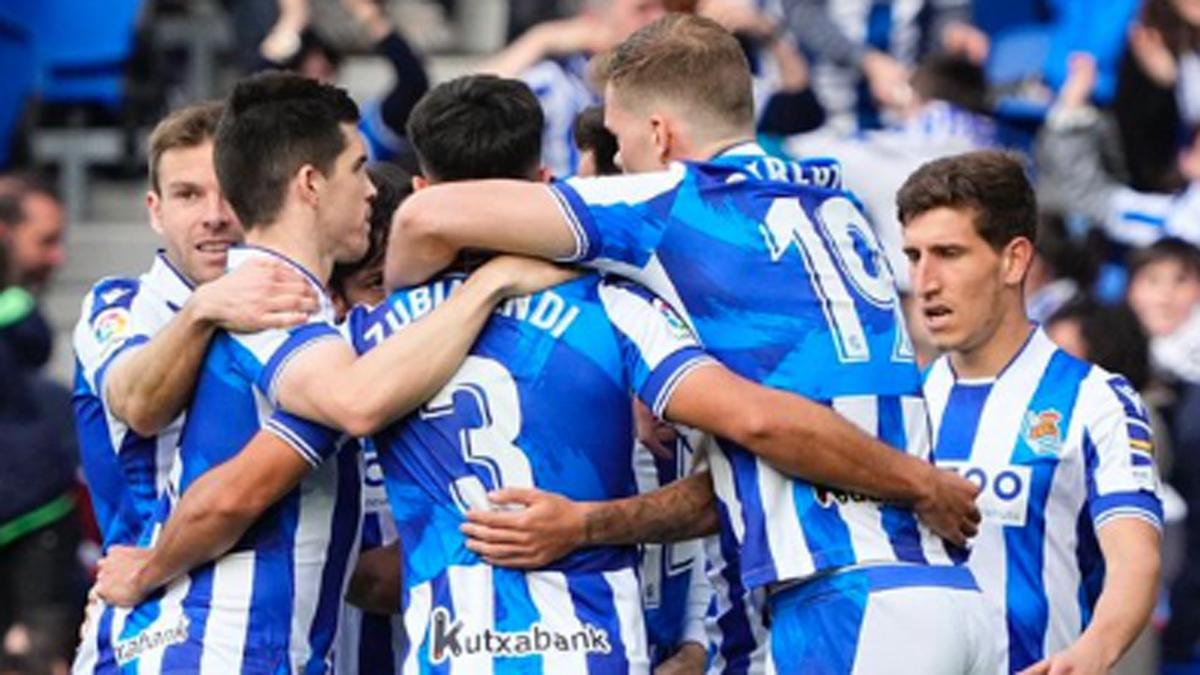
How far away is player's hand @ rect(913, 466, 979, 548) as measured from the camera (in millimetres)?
6309

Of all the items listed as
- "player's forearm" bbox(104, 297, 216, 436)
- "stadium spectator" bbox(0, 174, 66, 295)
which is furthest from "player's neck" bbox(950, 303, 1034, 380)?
"stadium spectator" bbox(0, 174, 66, 295)

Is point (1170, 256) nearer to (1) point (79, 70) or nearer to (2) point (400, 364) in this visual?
(1) point (79, 70)

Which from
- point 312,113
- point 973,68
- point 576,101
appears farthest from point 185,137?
point 973,68

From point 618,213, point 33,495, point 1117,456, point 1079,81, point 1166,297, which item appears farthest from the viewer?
point 1079,81

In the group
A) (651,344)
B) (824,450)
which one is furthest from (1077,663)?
(651,344)

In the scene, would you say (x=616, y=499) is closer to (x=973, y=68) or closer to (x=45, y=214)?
(x=45, y=214)

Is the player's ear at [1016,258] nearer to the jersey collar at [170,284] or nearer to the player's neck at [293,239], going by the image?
the player's neck at [293,239]

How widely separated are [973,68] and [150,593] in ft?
24.6

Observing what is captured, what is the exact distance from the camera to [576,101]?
40.8 ft

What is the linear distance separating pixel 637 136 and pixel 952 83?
6834 millimetres

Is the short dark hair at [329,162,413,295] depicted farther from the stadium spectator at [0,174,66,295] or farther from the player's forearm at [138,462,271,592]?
the stadium spectator at [0,174,66,295]

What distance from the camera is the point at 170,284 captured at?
6867 mm

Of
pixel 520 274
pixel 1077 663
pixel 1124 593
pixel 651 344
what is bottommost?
pixel 1077 663

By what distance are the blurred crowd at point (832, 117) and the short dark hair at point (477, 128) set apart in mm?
3633
